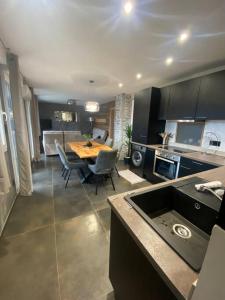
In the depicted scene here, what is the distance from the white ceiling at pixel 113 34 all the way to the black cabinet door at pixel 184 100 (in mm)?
271

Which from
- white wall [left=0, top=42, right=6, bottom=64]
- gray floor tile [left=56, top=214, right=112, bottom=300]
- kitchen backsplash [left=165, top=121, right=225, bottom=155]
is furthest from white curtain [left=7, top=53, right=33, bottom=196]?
kitchen backsplash [left=165, top=121, right=225, bottom=155]

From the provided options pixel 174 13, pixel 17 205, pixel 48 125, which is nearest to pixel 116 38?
pixel 174 13

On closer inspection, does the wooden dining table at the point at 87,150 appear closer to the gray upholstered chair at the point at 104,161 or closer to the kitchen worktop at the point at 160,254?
the gray upholstered chair at the point at 104,161

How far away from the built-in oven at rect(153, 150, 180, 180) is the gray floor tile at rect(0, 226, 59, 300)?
7.43ft

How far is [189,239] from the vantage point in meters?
0.89

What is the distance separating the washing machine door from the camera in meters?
3.52

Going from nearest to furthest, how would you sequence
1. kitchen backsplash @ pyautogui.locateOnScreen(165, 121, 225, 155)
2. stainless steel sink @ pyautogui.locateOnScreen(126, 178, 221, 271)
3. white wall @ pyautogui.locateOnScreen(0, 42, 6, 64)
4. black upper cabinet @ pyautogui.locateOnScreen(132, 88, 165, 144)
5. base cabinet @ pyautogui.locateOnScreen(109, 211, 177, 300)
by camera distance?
1. base cabinet @ pyautogui.locateOnScreen(109, 211, 177, 300)
2. stainless steel sink @ pyautogui.locateOnScreen(126, 178, 221, 271)
3. white wall @ pyautogui.locateOnScreen(0, 42, 6, 64)
4. kitchen backsplash @ pyautogui.locateOnScreen(165, 121, 225, 155)
5. black upper cabinet @ pyautogui.locateOnScreen(132, 88, 165, 144)

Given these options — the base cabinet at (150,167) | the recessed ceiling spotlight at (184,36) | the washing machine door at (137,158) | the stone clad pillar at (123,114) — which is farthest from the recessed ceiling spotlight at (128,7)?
the stone clad pillar at (123,114)

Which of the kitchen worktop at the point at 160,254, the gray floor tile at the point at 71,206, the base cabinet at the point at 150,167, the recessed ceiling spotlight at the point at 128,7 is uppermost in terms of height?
the recessed ceiling spotlight at the point at 128,7

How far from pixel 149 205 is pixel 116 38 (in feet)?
6.16

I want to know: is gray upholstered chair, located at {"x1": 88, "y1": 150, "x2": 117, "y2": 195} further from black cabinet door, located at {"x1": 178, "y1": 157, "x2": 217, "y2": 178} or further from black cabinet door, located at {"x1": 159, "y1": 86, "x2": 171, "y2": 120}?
black cabinet door, located at {"x1": 159, "y1": 86, "x2": 171, "y2": 120}

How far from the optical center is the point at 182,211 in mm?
1095

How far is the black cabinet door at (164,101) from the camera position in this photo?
304 centimetres

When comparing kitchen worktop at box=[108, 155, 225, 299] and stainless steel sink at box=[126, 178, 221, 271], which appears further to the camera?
stainless steel sink at box=[126, 178, 221, 271]
